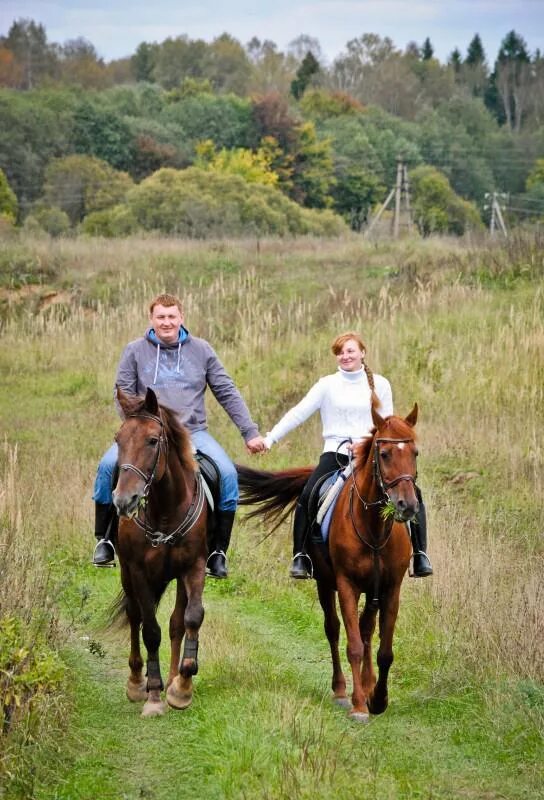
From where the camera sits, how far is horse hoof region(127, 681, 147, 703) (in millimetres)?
7879

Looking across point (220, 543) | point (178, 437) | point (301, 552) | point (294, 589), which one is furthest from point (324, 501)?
point (294, 589)

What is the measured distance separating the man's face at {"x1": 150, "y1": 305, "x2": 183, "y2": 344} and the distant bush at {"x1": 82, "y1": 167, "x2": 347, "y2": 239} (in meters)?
Result: 30.9

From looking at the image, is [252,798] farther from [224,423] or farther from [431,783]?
[224,423]

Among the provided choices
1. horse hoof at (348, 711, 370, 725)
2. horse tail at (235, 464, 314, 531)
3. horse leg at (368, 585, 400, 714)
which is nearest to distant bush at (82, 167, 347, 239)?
horse tail at (235, 464, 314, 531)

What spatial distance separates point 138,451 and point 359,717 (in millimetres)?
2258

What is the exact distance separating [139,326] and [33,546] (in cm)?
1167

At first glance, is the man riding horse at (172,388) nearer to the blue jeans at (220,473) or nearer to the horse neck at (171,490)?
the blue jeans at (220,473)

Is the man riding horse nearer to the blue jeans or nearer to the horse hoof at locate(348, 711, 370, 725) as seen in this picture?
the blue jeans

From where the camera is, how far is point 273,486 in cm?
894

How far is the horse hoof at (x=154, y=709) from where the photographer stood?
24.2 feet

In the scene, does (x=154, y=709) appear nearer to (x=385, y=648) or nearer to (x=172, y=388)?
(x=385, y=648)

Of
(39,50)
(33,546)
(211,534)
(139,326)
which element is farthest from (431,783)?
Answer: (39,50)

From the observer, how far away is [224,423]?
16.5m

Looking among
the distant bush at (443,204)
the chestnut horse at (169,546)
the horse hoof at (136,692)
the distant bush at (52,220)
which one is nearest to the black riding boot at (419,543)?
the chestnut horse at (169,546)
